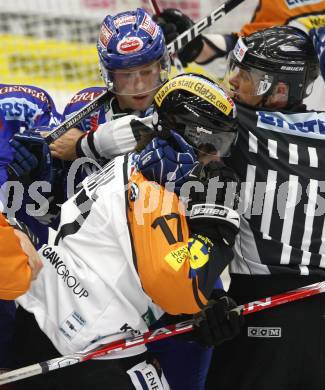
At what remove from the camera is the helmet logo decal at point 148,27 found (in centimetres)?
276

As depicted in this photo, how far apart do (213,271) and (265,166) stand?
41cm

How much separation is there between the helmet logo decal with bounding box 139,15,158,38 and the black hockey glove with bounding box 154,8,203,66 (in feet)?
2.64

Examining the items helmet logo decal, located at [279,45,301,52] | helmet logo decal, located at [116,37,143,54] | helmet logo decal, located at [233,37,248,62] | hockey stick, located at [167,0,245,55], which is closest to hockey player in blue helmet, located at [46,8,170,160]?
helmet logo decal, located at [116,37,143,54]

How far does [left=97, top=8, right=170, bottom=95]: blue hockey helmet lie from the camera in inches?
106

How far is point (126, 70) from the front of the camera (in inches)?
107

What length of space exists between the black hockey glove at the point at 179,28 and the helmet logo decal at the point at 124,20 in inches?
32.0

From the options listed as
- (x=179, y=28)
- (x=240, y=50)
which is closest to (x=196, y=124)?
(x=240, y=50)

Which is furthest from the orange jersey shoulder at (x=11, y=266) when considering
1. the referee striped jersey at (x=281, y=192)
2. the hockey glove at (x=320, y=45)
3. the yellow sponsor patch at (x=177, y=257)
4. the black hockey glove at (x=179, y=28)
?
the black hockey glove at (x=179, y=28)

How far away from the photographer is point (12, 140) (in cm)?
260

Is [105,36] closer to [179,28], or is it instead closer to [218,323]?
[179,28]

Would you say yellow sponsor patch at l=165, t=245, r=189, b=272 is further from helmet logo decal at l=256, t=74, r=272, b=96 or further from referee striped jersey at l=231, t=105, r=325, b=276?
helmet logo decal at l=256, t=74, r=272, b=96

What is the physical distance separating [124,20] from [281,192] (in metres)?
1.00

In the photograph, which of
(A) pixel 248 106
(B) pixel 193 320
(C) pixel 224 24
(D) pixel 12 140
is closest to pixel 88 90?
(D) pixel 12 140

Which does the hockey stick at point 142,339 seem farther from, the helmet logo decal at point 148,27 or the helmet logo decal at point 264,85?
the helmet logo decal at point 148,27
